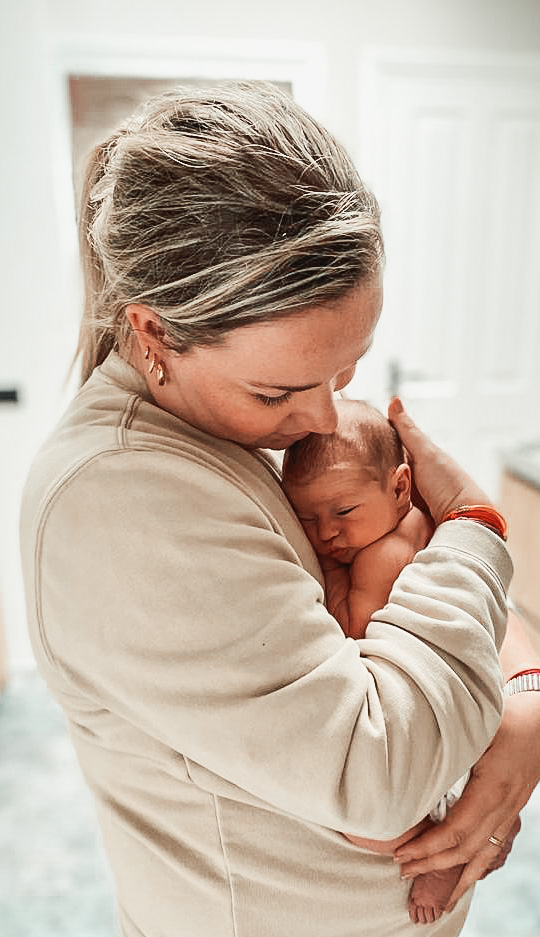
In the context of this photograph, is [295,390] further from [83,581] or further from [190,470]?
[83,581]

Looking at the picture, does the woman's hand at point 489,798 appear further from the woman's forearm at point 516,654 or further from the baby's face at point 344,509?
the baby's face at point 344,509

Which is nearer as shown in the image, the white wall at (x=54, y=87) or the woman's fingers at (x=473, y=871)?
the woman's fingers at (x=473, y=871)

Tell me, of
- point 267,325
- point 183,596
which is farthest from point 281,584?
point 267,325

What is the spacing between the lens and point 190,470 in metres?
0.60

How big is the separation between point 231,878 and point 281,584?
0.30 metres

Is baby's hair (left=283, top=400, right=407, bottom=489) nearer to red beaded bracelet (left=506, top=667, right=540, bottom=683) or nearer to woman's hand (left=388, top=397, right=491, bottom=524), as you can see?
woman's hand (left=388, top=397, right=491, bottom=524)

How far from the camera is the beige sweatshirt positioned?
0.57 m

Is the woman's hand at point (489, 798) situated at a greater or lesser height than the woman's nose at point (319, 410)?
lesser

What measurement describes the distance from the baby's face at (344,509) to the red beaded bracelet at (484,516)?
12 cm

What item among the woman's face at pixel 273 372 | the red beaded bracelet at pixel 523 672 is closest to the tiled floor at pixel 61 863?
the red beaded bracelet at pixel 523 672

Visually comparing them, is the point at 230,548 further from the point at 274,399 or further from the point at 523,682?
the point at 523,682

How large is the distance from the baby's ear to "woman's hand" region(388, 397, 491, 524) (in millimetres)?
12

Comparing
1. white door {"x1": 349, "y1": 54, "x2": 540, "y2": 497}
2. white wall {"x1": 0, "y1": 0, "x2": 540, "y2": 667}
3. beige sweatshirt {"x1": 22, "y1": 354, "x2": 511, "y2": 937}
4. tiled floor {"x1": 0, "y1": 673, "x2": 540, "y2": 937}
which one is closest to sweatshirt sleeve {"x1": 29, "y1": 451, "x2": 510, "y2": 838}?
beige sweatshirt {"x1": 22, "y1": 354, "x2": 511, "y2": 937}

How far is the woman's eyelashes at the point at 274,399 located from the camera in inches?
24.8
